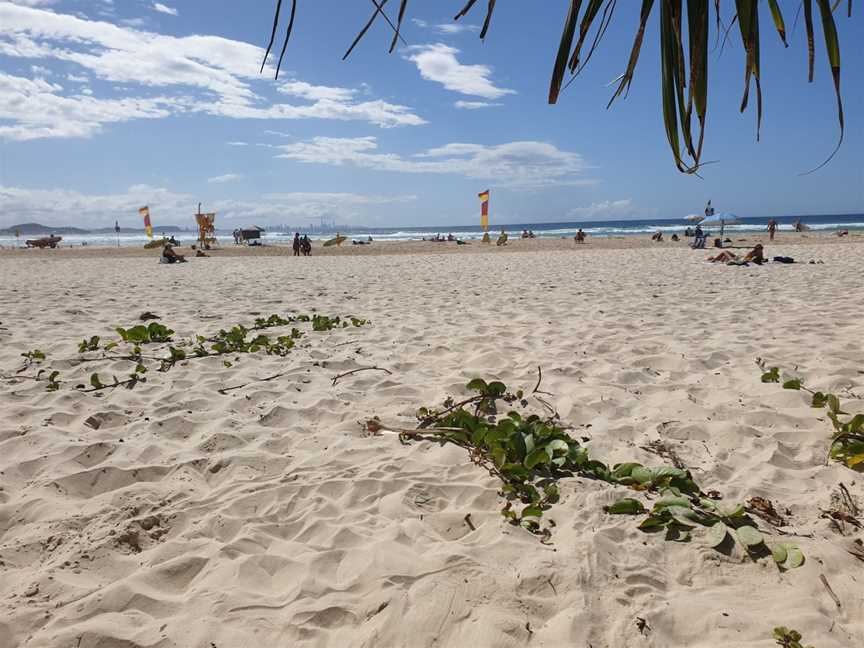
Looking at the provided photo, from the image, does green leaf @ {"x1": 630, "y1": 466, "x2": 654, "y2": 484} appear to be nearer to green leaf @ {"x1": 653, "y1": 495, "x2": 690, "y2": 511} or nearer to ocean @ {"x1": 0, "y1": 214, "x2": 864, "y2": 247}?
green leaf @ {"x1": 653, "y1": 495, "x2": 690, "y2": 511}

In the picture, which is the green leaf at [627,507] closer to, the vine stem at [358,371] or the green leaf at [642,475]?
the green leaf at [642,475]

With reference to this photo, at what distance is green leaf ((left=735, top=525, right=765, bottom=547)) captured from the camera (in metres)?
1.75

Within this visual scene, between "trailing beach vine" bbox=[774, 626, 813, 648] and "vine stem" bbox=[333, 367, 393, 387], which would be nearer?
"trailing beach vine" bbox=[774, 626, 813, 648]

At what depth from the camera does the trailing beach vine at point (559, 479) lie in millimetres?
1854

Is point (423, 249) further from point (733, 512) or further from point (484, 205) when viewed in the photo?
point (733, 512)

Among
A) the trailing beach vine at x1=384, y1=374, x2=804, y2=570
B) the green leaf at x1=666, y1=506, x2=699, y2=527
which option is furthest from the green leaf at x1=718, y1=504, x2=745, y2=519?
the green leaf at x1=666, y1=506, x2=699, y2=527

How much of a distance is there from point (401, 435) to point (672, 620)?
5.01 feet

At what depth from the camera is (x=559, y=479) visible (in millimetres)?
2266

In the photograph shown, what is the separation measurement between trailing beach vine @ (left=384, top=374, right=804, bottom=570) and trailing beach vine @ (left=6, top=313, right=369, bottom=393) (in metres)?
1.89

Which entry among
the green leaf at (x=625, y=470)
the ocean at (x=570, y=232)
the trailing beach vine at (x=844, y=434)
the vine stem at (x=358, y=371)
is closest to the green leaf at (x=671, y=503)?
the green leaf at (x=625, y=470)

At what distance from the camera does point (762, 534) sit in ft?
5.96

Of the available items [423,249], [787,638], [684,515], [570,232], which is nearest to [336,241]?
[423,249]

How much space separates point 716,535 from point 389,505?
119 centimetres

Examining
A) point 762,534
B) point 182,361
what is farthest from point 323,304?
point 762,534
